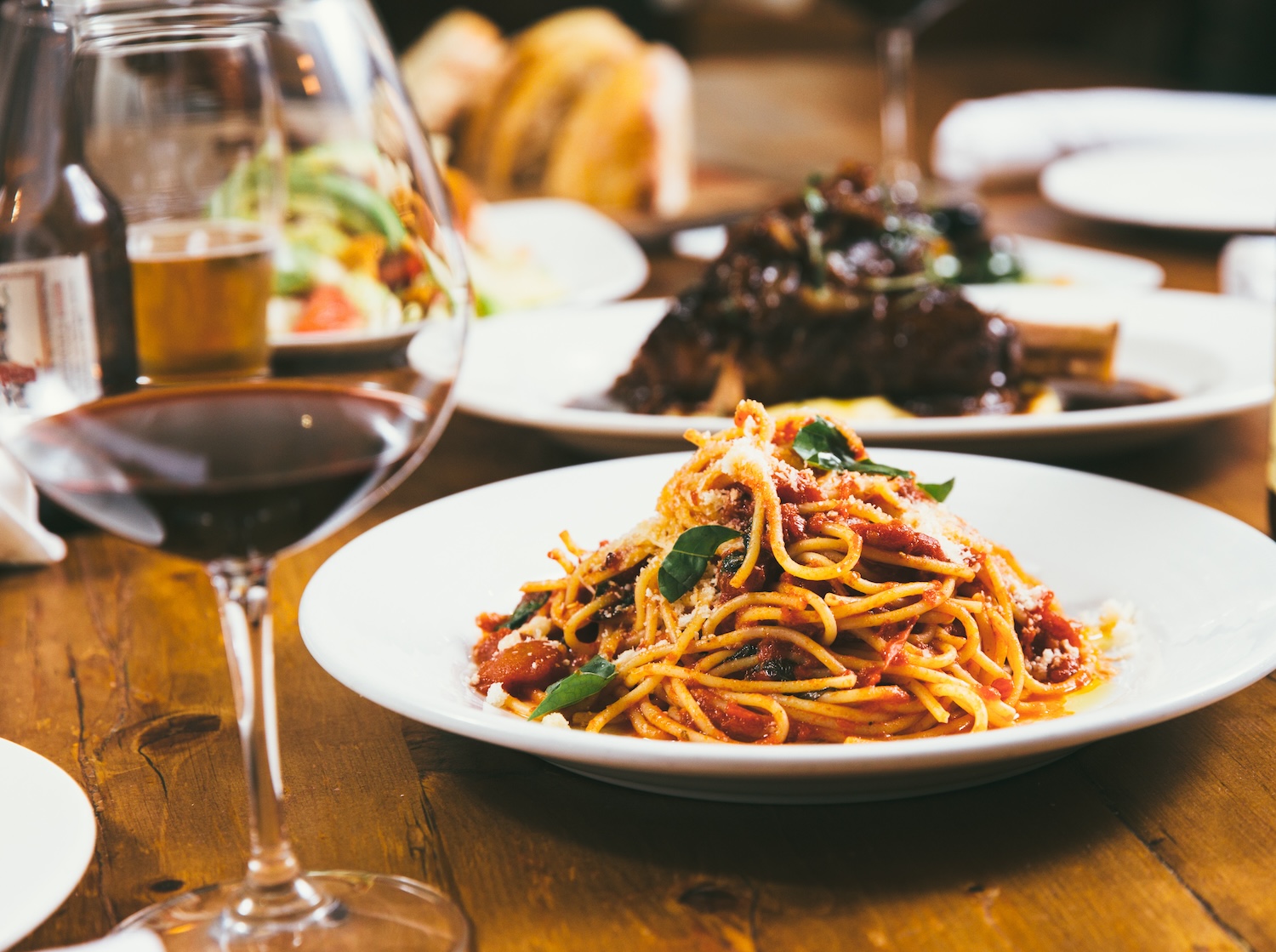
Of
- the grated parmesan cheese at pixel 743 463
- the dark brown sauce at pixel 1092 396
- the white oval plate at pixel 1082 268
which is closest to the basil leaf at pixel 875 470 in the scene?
the grated parmesan cheese at pixel 743 463

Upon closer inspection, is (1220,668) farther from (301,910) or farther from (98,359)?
(98,359)

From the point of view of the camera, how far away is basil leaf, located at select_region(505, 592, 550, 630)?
4.07 feet

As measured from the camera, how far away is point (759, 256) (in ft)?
7.00

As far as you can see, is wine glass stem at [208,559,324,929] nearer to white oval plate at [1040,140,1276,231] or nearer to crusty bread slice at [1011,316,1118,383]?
crusty bread slice at [1011,316,1118,383]

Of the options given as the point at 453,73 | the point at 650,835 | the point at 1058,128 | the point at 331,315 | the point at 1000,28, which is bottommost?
the point at 650,835

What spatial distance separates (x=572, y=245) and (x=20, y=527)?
206cm

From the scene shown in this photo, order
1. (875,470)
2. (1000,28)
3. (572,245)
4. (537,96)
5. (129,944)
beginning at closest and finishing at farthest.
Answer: (129,944), (875,470), (572,245), (537,96), (1000,28)

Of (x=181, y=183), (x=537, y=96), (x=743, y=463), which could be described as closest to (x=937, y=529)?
(x=743, y=463)

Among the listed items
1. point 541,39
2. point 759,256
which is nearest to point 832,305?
point 759,256

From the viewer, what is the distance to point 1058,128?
169 inches

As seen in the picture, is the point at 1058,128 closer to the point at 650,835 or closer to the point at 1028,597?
the point at 1028,597

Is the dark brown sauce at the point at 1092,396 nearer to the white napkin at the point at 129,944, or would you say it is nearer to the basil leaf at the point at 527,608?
the basil leaf at the point at 527,608

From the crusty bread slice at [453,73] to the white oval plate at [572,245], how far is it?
7.80 ft

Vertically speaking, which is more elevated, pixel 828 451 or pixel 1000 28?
pixel 1000 28
